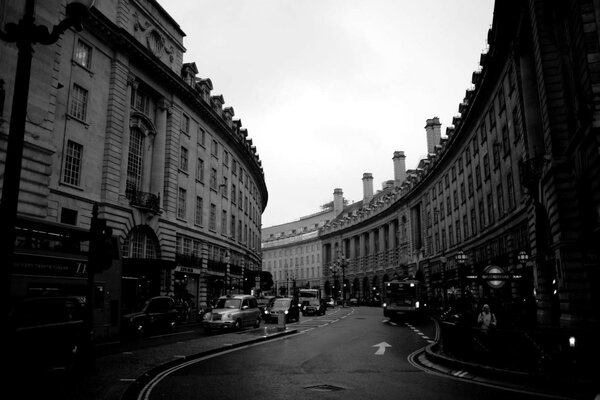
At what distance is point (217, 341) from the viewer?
18000mm

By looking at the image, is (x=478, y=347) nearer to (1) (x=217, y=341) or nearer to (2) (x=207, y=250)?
(1) (x=217, y=341)

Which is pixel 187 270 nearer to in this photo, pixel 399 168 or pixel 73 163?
pixel 73 163

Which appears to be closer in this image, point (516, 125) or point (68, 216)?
point (68, 216)

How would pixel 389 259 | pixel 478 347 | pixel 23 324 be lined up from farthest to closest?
pixel 389 259 < pixel 478 347 < pixel 23 324

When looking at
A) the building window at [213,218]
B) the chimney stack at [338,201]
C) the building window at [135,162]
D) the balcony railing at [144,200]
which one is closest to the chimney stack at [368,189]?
the chimney stack at [338,201]

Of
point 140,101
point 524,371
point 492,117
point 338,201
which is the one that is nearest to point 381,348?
point 524,371

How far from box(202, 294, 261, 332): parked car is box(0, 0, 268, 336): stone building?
15.9 ft

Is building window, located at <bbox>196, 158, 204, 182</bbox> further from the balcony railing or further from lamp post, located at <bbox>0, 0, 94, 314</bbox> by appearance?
lamp post, located at <bbox>0, 0, 94, 314</bbox>

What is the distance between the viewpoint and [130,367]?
11641 millimetres

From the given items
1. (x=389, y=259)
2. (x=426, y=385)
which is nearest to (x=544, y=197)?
(x=426, y=385)

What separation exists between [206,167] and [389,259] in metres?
49.8

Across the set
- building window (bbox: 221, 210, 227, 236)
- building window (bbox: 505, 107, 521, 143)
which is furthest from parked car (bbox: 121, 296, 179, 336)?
building window (bbox: 505, 107, 521, 143)

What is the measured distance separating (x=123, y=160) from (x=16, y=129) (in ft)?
83.5

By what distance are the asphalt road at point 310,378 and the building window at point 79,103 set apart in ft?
59.7
